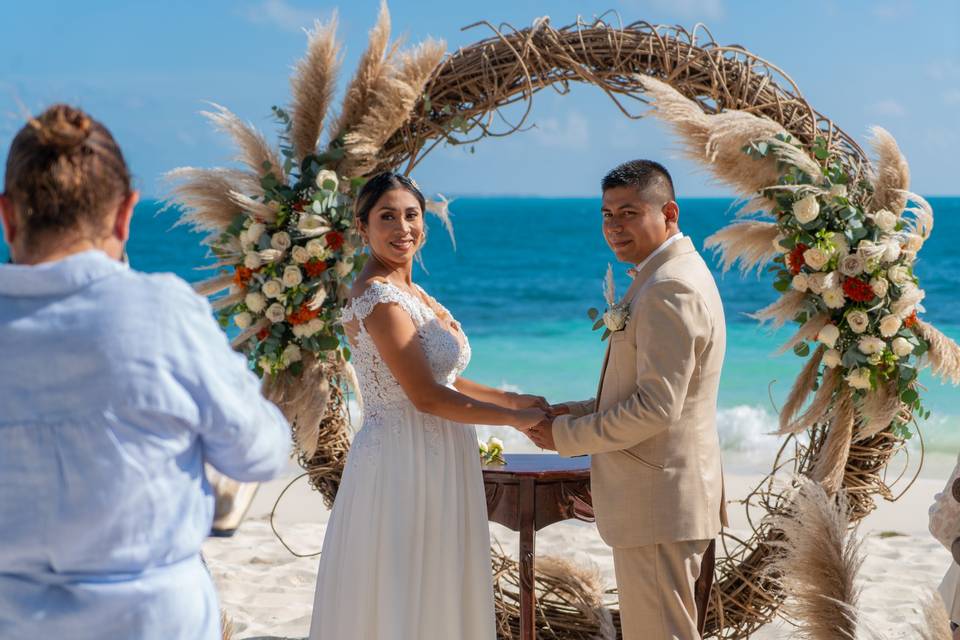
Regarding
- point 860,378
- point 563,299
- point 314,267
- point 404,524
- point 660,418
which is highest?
point 563,299

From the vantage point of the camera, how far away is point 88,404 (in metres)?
1.95

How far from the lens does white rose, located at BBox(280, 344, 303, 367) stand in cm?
473

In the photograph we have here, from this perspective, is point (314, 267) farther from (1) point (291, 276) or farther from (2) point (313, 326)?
(2) point (313, 326)

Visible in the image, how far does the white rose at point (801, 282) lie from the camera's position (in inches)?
173

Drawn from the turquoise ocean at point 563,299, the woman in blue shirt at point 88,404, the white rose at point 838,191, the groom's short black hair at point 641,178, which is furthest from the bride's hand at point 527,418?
the turquoise ocean at point 563,299

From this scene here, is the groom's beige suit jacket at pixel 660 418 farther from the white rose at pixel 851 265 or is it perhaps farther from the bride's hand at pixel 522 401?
the white rose at pixel 851 265

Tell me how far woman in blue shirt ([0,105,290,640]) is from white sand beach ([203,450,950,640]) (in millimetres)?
3297

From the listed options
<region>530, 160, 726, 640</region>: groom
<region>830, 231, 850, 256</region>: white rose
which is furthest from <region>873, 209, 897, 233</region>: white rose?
<region>530, 160, 726, 640</region>: groom

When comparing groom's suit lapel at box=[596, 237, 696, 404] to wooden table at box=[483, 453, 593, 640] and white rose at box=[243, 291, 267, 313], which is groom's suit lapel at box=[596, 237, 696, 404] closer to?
wooden table at box=[483, 453, 593, 640]

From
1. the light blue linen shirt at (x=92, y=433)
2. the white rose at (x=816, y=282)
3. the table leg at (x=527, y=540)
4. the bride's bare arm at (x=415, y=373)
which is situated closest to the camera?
the light blue linen shirt at (x=92, y=433)

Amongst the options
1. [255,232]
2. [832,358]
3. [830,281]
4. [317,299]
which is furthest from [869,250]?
[255,232]

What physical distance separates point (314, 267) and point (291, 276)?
0.12 metres

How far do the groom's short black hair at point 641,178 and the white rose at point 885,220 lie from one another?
1.12 meters

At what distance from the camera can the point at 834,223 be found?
436 cm
